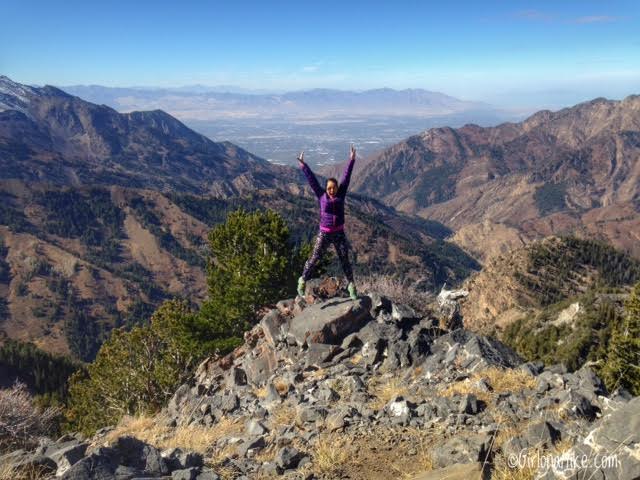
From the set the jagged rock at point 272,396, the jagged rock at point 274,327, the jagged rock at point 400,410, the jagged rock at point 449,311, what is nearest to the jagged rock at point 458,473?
the jagged rock at point 400,410

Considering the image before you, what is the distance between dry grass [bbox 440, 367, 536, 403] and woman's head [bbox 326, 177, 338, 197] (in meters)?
6.28

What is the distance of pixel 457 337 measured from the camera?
14875 millimetres

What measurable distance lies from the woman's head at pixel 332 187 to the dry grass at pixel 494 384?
6277 mm

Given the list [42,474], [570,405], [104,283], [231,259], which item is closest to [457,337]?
[570,405]

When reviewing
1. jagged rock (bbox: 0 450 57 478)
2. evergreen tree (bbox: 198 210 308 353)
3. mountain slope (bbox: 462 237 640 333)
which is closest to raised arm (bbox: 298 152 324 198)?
jagged rock (bbox: 0 450 57 478)

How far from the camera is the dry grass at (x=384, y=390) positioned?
11.1 m

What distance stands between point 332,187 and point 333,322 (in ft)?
17.4

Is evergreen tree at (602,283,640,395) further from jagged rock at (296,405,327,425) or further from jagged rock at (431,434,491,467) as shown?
jagged rock at (431,434,491,467)

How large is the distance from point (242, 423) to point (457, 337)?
727 cm

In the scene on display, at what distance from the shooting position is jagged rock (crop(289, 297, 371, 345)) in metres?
16.4

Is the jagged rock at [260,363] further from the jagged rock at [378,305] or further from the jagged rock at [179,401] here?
the jagged rock at [378,305]

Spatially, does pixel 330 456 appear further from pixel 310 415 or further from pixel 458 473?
pixel 458 473

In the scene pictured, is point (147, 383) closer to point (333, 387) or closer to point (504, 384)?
point (333, 387)

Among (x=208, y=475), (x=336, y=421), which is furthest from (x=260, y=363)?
(x=208, y=475)
